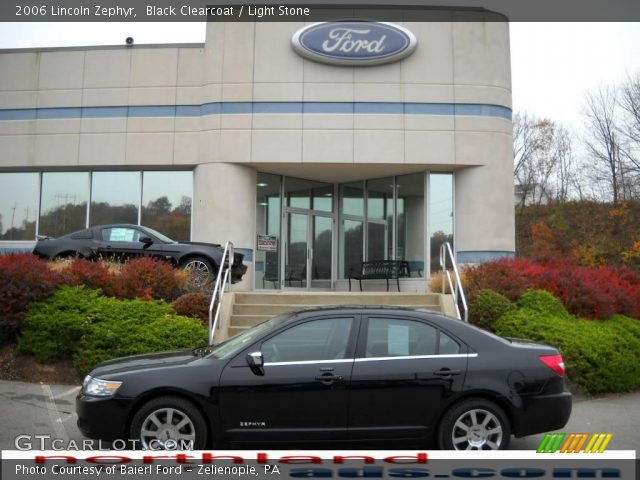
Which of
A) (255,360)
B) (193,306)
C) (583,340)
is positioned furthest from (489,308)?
(255,360)

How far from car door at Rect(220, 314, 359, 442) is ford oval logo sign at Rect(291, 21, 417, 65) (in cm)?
1238

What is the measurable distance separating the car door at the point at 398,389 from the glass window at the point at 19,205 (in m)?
14.8

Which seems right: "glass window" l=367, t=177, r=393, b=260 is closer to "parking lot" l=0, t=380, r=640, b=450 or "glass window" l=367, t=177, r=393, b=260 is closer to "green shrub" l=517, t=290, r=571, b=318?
"green shrub" l=517, t=290, r=571, b=318

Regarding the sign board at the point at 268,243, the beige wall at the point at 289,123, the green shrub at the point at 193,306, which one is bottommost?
the green shrub at the point at 193,306

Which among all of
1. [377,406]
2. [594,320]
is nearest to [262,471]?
[377,406]

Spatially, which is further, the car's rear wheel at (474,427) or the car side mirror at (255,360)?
the car's rear wheel at (474,427)

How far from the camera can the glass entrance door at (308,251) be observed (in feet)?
60.4

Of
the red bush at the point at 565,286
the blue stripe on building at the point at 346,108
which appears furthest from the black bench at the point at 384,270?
the red bush at the point at 565,286

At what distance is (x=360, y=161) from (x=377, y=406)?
11343 millimetres

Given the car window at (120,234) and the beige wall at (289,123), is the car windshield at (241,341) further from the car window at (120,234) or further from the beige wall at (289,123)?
the beige wall at (289,123)

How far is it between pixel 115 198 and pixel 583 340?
1275 centimetres

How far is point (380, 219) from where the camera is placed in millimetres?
18859

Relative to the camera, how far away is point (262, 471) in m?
5.27

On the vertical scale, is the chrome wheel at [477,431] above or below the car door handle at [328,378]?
below
